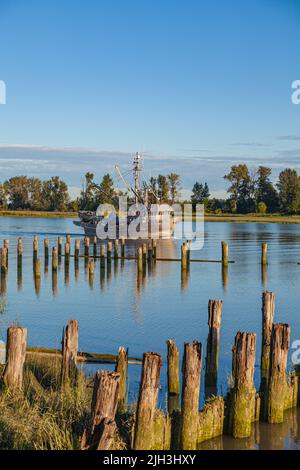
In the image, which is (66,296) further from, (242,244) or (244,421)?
(242,244)

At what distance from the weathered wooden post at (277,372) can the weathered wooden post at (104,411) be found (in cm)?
426

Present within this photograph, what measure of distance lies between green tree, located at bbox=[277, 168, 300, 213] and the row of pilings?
13331 centimetres

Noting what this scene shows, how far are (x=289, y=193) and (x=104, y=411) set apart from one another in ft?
464

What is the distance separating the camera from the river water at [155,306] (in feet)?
63.3

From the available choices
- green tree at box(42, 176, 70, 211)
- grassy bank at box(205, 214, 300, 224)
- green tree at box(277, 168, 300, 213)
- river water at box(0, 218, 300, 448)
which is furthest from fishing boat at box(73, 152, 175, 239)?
green tree at box(42, 176, 70, 211)

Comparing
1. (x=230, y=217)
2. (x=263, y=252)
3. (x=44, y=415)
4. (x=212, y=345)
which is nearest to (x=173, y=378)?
(x=212, y=345)

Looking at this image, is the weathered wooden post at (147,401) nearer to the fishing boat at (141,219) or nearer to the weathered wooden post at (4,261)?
the weathered wooden post at (4,261)

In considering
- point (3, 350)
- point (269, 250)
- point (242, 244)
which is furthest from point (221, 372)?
point (242, 244)

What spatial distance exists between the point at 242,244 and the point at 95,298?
37995 millimetres

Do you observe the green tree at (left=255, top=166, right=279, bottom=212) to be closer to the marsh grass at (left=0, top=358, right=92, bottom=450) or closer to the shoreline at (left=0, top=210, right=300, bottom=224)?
the shoreline at (left=0, top=210, right=300, bottom=224)

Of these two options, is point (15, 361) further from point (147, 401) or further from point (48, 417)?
point (147, 401)

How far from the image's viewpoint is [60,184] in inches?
6949

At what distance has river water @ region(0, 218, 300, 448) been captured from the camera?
1928 centimetres

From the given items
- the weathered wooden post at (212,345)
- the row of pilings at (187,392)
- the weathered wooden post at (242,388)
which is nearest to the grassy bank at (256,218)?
the weathered wooden post at (212,345)
